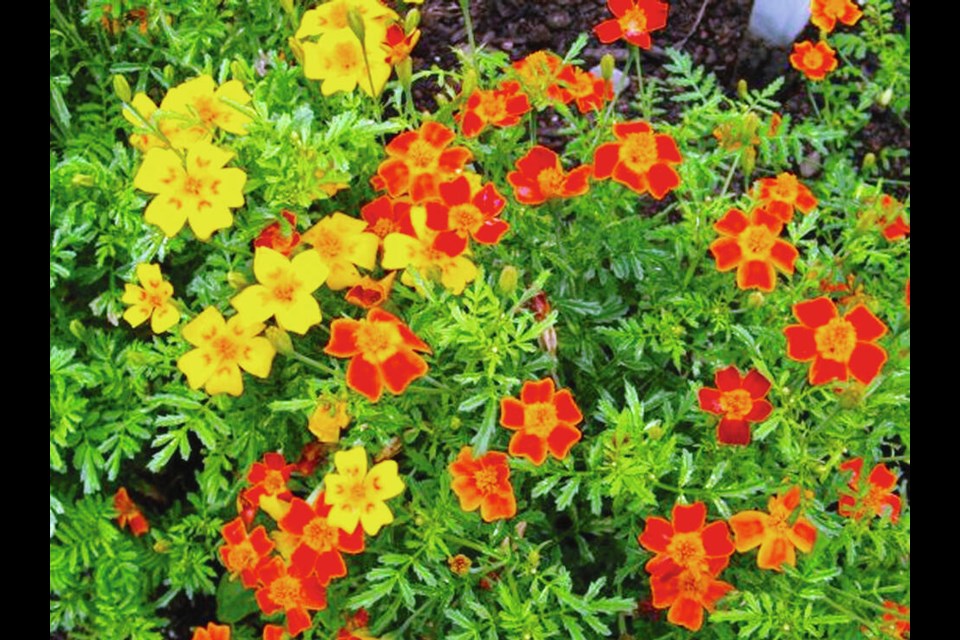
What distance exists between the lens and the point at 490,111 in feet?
6.13

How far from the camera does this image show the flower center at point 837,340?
156 cm

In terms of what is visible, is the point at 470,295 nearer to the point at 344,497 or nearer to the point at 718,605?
the point at 344,497

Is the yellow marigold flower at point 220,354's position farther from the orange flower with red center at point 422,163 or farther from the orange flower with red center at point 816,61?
the orange flower with red center at point 816,61

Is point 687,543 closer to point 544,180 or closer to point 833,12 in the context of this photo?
point 544,180

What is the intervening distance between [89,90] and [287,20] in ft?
1.60

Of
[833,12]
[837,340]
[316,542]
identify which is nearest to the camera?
[837,340]

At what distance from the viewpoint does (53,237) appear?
Answer: 6.64 feet

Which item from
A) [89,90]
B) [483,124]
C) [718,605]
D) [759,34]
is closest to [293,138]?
[483,124]

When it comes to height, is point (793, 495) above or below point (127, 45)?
below

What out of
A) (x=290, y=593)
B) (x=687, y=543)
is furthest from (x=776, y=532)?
(x=290, y=593)

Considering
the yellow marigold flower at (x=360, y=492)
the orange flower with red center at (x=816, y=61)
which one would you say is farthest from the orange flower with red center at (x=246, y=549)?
the orange flower with red center at (x=816, y=61)

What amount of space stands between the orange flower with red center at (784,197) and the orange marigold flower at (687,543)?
2.03 ft

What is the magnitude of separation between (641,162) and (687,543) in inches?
26.2

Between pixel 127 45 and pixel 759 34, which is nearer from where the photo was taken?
pixel 127 45
